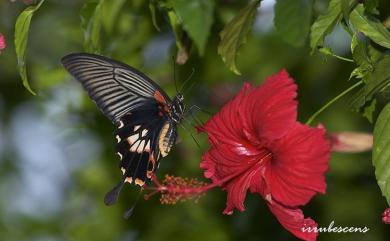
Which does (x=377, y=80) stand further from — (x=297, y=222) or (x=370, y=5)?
(x=297, y=222)

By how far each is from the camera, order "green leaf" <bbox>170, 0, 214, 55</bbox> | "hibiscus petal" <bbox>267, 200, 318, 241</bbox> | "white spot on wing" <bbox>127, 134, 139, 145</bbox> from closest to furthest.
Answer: "green leaf" <bbox>170, 0, 214, 55</bbox> → "hibiscus petal" <bbox>267, 200, 318, 241</bbox> → "white spot on wing" <bbox>127, 134, 139, 145</bbox>

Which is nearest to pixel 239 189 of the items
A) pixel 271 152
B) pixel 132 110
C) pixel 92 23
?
pixel 271 152

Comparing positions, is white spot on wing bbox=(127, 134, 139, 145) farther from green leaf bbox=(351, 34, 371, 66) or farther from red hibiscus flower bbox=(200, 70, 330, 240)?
green leaf bbox=(351, 34, 371, 66)

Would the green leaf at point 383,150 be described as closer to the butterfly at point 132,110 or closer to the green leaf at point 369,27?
the green leaf at point 369,27

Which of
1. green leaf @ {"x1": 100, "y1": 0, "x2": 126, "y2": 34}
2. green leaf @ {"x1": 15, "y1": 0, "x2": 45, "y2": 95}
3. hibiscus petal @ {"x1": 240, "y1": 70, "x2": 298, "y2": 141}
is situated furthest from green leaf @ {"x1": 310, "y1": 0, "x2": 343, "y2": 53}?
green leaf @ {"x1": 100, "y1": 0, "x2": 126, "y2": 34}

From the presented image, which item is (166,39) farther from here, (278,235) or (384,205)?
(384,205)

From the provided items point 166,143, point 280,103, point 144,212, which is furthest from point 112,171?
point 280,103

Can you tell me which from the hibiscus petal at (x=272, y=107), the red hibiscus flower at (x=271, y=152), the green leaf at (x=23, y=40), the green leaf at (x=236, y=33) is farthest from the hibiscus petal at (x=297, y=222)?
the green leaf at (x=23, y=40)
